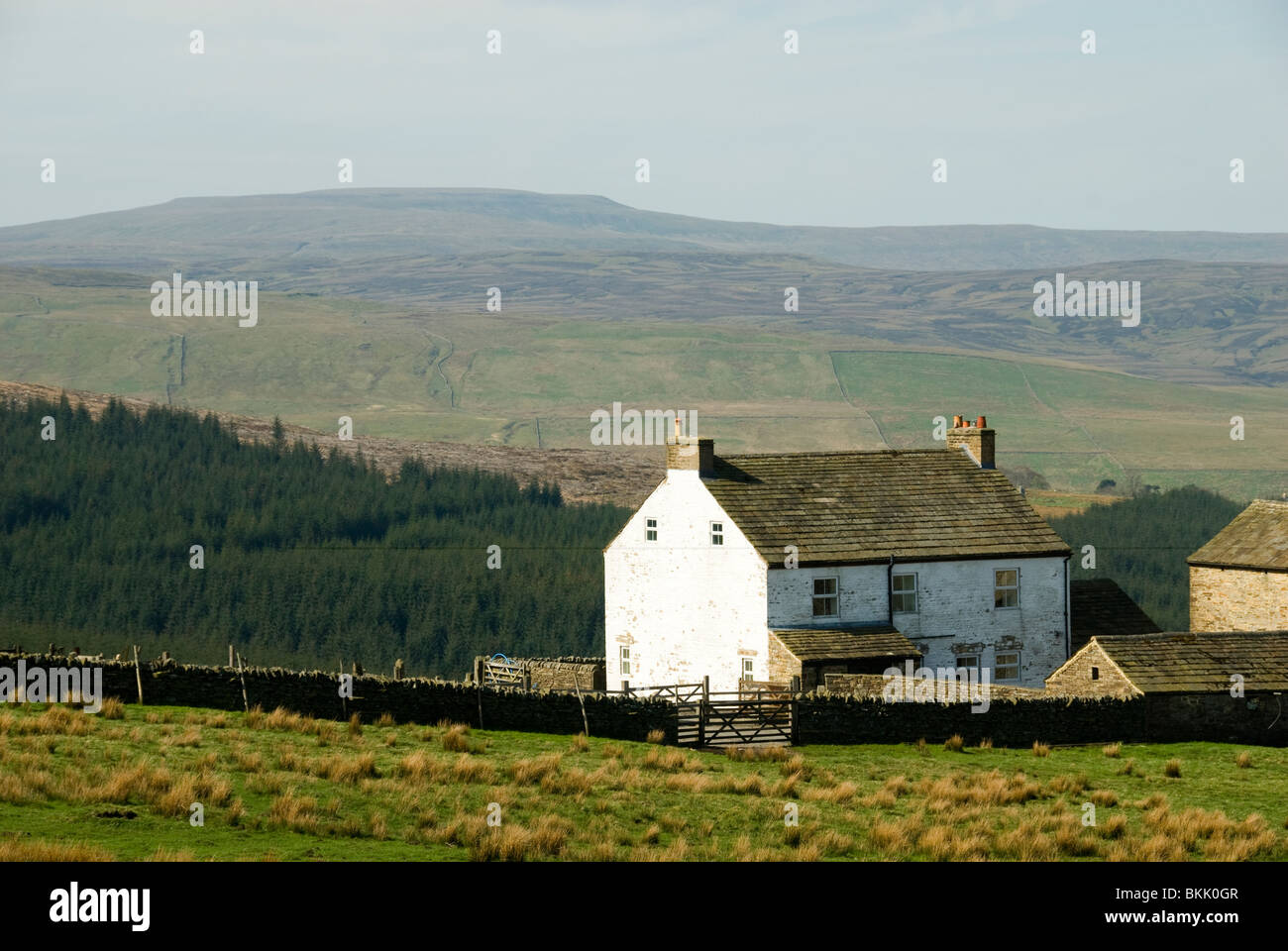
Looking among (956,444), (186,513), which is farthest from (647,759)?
(186,513)

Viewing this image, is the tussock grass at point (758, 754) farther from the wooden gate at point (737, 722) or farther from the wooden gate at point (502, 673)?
the wooden gate at point (502, 673)

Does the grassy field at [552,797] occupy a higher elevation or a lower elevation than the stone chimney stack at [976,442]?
lower

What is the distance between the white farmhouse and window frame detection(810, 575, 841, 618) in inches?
1.9

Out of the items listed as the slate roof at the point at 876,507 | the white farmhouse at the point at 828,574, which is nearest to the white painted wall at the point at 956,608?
the white farmhouse at the point at 828,574

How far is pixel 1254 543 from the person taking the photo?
172ft

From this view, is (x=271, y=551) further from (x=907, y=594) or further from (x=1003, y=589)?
(x=907, y=594)

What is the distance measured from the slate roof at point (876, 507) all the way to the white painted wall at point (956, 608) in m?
0.42

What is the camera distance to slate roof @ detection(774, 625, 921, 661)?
1793 inches

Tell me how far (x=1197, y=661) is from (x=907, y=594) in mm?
9027

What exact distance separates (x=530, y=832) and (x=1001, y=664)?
28.5 m

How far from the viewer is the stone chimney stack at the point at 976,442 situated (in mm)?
54875

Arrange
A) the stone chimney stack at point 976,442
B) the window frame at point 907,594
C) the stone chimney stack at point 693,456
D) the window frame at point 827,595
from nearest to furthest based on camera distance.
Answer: the window frame at point 827,595 < the window frame at point 907,594 < the stone chimney stack at point 693,456 < the stone chimney stack at point 976,442
